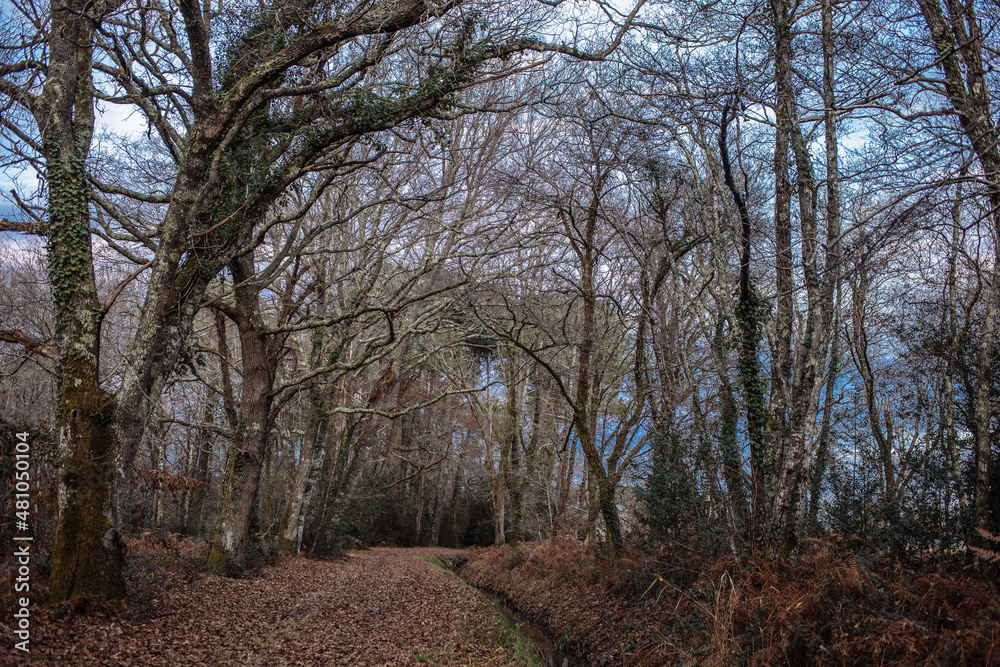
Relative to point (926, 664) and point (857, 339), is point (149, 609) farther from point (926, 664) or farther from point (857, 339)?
point (857, 339)

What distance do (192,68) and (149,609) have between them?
20.7 feet

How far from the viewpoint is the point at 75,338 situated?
6.05 m

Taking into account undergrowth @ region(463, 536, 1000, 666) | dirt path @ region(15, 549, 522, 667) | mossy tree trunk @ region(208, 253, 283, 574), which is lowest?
dirt path @ region(15, 549, 522, 667)

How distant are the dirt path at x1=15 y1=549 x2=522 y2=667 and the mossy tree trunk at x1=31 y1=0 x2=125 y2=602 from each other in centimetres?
60

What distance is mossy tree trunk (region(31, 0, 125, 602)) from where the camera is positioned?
18.7 ft

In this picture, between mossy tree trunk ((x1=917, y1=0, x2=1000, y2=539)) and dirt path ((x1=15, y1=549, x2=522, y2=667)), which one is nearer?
dirt path ((x1=15, y1=549, x2=522, y2=667))

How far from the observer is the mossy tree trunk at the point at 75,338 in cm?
569

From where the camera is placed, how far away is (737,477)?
27.3 feet

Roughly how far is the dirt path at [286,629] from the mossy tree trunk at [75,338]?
1.97 feet

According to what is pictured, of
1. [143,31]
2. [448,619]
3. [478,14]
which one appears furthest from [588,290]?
[143,31]

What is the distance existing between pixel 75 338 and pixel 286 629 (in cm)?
418

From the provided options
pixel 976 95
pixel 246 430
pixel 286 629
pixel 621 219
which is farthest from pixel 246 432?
pixel 976 95

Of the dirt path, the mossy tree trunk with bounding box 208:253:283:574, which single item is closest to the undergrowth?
the dirt path

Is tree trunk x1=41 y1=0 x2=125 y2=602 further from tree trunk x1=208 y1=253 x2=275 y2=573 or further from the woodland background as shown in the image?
tree trunk x1=208 y1=253 x2=275 y2=573
